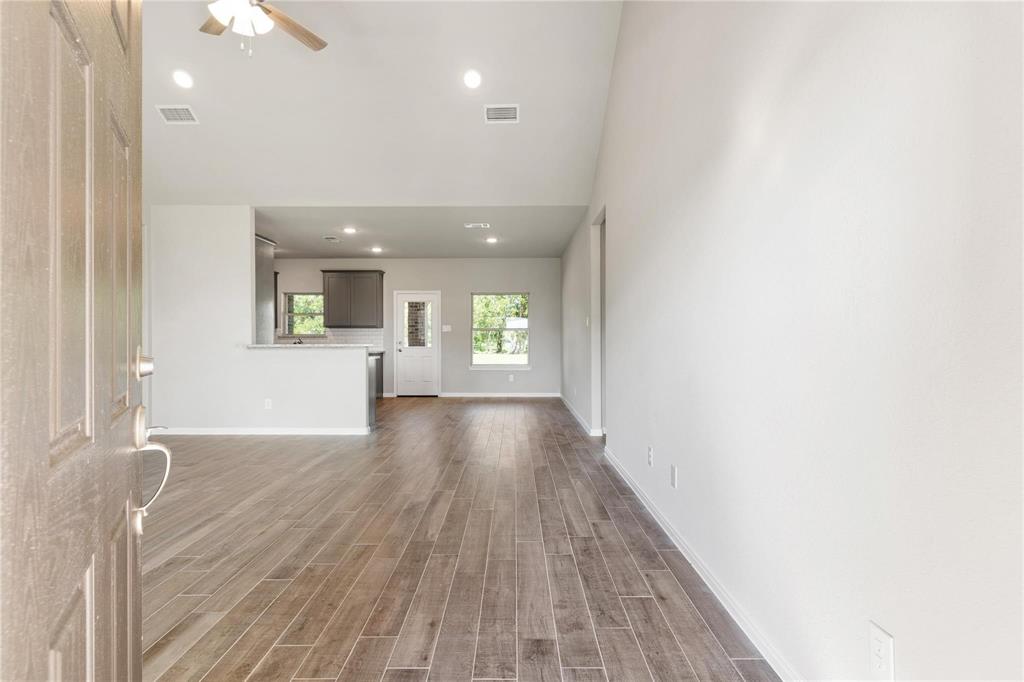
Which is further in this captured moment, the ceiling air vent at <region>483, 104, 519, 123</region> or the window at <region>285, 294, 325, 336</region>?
the window at <region>285, 294, 325, 336</region>

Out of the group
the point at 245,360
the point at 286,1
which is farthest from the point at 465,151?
the point at 245,360

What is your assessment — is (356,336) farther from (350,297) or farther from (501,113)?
(501,113)

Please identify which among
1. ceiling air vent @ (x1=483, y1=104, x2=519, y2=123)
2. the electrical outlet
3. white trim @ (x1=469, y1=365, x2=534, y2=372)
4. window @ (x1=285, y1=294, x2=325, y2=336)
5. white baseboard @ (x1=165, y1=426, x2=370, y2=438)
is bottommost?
white baseboard @ (x1=165, y1=426, x2=370, y2=438)

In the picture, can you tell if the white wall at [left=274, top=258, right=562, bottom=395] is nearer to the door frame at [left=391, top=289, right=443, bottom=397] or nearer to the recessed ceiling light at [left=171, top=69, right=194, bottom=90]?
the door frame at [left=391, top=289, right=443, bottom=397]

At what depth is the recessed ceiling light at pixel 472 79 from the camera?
170 inches

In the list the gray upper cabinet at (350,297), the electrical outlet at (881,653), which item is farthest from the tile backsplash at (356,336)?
the electrical outlet at (881,653)

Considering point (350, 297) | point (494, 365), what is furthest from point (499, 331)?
point (350, 297)

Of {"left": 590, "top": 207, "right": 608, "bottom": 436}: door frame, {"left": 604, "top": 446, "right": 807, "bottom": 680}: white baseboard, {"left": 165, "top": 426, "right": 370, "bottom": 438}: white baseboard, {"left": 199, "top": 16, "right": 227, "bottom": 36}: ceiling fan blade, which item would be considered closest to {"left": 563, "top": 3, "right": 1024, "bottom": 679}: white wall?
{"left": 604, "top": 446, "right": 807, "bottom": 680}: white baseboard

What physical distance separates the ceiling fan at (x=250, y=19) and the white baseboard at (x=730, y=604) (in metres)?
3.63

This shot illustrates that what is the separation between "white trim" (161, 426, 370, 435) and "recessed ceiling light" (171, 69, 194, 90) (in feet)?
11.6

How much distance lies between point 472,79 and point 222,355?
4.13 meters

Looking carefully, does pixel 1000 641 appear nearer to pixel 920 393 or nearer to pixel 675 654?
pixel 920 393

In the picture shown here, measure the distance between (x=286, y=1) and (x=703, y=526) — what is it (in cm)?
451

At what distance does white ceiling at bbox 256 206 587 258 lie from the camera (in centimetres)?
609
